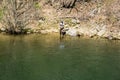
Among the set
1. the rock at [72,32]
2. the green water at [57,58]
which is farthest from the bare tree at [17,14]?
the rock at [72,32]

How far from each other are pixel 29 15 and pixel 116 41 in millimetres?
12692

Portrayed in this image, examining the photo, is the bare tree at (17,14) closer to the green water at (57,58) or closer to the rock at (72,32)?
the green water at (57,58)

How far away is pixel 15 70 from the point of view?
33.2 meters

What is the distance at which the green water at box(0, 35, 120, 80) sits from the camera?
32281mm

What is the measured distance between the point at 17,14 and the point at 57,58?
13935 mm

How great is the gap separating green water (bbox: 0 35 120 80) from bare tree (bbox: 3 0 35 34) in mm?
2309

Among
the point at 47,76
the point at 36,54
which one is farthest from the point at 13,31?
the point at 47,76

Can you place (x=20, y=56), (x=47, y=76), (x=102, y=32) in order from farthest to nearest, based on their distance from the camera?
1. (x=102, y=32)
2. (x=20, y=56)
3. (x=47, y=76)

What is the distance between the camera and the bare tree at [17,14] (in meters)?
47.4

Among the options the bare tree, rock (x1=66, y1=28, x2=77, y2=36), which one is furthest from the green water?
the bare tree

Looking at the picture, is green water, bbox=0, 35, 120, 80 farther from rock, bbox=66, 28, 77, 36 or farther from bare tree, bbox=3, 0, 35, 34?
bare tree, bbox=3, 0, 35, 34

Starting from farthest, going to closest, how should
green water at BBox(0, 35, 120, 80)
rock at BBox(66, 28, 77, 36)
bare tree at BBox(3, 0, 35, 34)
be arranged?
bare tree at BBox(3, 0, 35, 34)
rock at BBox(66, 28, 77, 36)
green water at BBox(0, 35, 120, 80)

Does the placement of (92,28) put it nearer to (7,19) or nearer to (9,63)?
(7,19)

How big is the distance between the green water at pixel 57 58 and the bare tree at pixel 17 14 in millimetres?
2309
